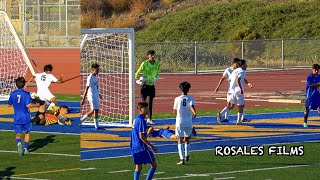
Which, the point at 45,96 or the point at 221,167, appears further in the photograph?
the point at 45,96

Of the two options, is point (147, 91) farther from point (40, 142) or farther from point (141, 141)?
point (141, 141)

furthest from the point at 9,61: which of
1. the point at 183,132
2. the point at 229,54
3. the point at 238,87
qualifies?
the point at 229,54

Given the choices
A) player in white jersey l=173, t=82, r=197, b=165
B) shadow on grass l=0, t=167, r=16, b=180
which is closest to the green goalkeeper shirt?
player in white jersey l=173, t=82, r=197, b=165

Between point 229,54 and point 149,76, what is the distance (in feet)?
76.4

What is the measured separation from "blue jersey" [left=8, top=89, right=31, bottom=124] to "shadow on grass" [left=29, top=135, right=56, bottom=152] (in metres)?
0.89

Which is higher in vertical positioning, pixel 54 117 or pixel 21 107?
pixel 21 107

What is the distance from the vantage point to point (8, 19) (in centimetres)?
1778

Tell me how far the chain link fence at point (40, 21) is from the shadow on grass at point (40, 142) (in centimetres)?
186

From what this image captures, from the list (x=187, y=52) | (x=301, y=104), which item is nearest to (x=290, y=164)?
(x=301, y=104)

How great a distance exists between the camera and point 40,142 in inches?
663

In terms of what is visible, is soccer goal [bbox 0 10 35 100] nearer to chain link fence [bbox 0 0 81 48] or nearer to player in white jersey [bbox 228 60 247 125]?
chain link fence [bbox 0 0 81 48]

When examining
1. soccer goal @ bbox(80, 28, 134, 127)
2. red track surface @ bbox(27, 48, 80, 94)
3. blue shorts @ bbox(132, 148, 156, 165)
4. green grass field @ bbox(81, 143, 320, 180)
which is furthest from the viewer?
soccer goal @ bbox(80, 28, 134, 127)

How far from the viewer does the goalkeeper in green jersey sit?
20.8 metres

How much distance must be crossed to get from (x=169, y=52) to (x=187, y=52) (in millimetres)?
788
